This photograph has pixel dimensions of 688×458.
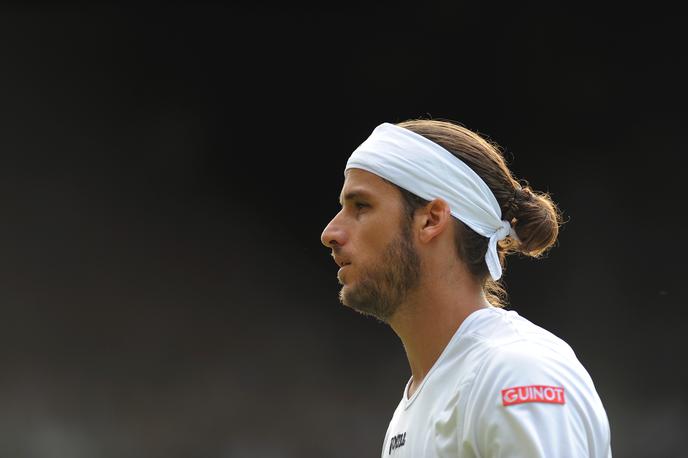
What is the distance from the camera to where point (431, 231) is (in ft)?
5.72

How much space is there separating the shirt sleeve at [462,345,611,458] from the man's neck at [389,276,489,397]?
246 millimetres

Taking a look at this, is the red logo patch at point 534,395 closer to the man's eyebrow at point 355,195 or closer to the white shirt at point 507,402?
the white shirt at point 507,402

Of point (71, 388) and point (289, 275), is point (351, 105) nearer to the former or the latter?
point (289, 275)

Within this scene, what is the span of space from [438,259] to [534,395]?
418 millimetres

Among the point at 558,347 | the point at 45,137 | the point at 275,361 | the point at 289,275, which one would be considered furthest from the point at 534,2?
the point at 558,347

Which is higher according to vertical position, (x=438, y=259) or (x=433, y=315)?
(x=438, y=259)

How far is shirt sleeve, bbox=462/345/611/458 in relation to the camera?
1354 millimetres

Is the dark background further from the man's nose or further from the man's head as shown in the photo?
the man's nose

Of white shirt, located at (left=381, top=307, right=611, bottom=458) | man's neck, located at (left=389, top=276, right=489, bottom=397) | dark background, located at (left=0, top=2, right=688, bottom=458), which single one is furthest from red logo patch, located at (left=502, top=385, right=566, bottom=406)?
dark background, located at (left=0, top=2, right=688, bottom=458)

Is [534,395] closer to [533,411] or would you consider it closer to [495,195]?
[533,411]

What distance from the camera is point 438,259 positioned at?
175cm

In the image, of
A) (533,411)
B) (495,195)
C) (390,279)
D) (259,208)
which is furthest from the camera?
(259,208)

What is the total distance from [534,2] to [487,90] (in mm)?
505

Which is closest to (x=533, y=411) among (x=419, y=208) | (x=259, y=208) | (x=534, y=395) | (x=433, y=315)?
(x=534, y=395)
